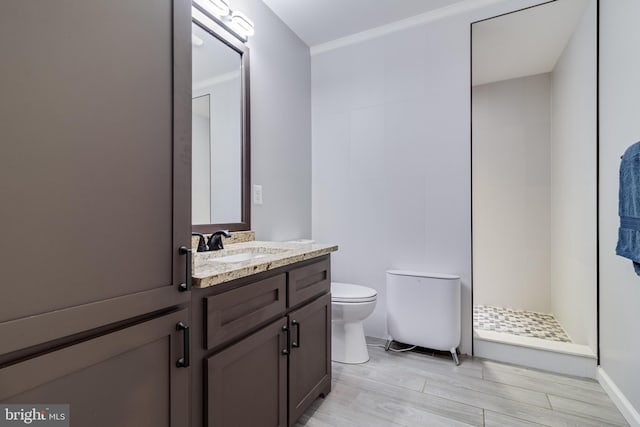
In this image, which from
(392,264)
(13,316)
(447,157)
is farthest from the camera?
(392,264)

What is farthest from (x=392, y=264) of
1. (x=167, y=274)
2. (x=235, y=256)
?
(x=167, y=274)

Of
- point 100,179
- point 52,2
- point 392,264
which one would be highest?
point 52,2

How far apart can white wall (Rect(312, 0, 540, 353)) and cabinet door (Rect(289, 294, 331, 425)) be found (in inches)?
38.7

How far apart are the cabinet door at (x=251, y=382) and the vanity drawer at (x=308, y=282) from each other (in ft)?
0.48

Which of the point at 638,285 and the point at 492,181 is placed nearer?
the point at 638,285

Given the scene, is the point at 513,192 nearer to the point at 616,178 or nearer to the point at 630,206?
the point at 616,178

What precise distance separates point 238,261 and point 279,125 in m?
1.39

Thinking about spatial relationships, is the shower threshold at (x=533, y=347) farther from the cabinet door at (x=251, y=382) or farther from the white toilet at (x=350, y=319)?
the cabinet door at (x=251, y=382)

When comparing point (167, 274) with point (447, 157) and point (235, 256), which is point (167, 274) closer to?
point (235, 256)

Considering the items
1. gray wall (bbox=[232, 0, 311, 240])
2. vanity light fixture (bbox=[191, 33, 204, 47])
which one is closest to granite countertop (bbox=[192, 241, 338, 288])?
gray wall (bbox=[232, 0, 311, 240])

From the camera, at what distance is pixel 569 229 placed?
94.3 inches

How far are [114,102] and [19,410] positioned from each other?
25.3 inches

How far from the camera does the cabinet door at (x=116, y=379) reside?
595 mm

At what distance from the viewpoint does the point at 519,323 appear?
8.87 feet
